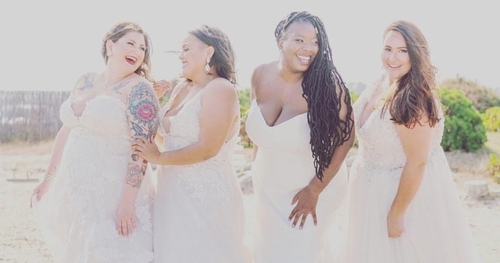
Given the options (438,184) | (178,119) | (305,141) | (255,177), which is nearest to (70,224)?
(178,119)

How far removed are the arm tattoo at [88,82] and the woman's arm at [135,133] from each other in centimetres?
39

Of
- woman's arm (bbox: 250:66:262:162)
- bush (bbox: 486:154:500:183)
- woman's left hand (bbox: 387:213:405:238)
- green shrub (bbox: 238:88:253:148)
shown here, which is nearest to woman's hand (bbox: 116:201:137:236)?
woman's arm (bbox: 250:66:262:162)

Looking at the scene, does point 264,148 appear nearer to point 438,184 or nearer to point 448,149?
point 438,184

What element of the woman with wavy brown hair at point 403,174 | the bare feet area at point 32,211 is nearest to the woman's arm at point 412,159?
the woman with wavy brown hair at point 403,174

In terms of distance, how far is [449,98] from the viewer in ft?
46.6

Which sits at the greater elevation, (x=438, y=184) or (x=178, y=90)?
(x=178, y=90)

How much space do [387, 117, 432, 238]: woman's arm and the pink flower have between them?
144 cm

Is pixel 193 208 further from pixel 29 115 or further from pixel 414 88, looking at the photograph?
pixel 29 115

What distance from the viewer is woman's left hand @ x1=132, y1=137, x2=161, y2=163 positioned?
394 cm

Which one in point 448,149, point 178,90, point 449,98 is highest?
point 178,90

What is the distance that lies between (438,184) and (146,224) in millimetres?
1812

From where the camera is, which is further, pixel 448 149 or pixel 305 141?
pixel 448 149

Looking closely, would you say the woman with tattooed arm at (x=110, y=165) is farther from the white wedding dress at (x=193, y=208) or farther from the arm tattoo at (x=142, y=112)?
the white wedding dress at (x=193, y=208)

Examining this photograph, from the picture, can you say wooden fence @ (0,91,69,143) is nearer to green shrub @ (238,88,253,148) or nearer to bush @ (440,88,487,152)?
green shrub @ (238,88,253,148)
